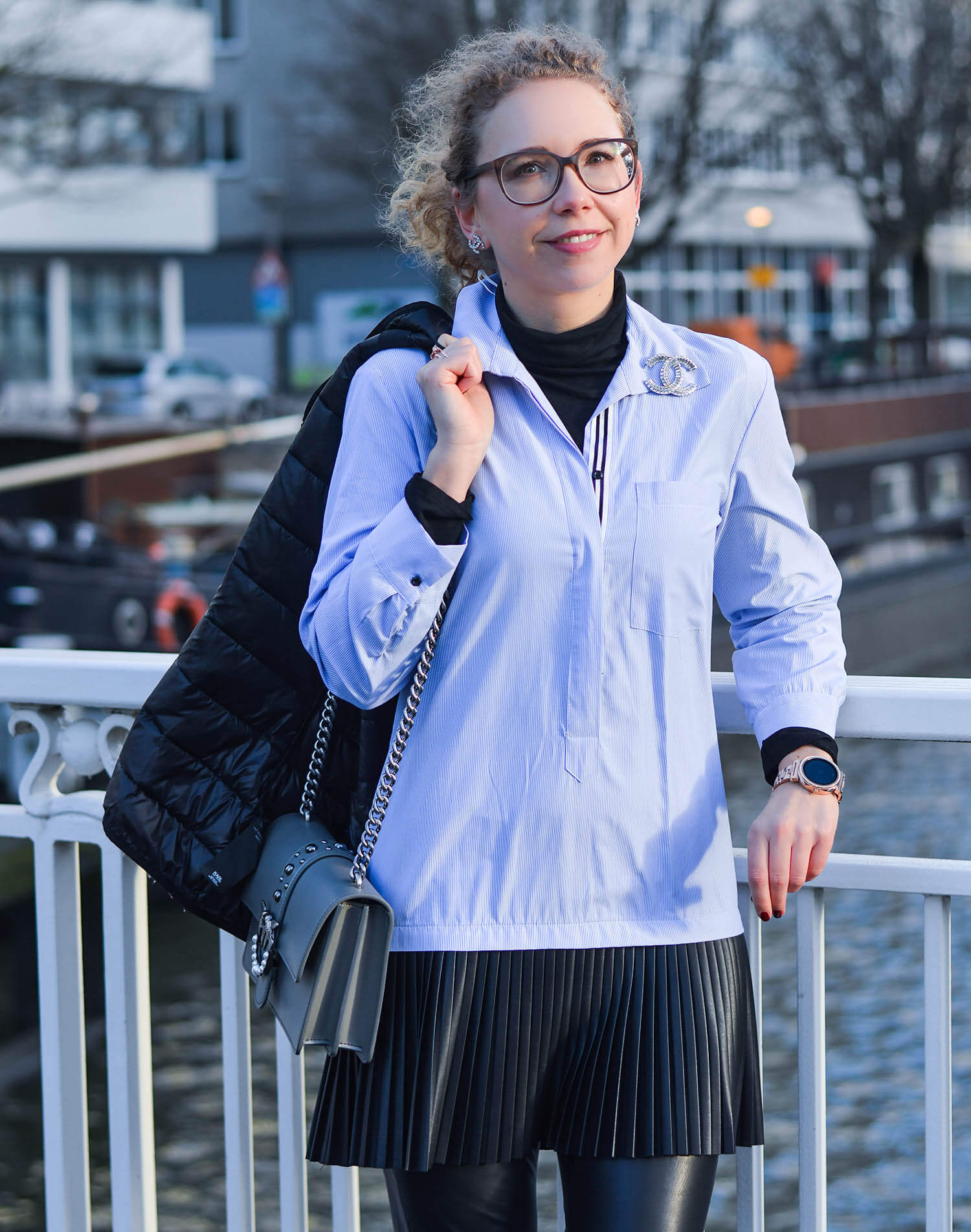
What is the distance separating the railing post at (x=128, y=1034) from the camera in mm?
2418

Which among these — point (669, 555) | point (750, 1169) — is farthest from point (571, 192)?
point (750, 1169)

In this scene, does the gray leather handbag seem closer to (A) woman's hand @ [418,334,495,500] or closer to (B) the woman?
(B) the woman

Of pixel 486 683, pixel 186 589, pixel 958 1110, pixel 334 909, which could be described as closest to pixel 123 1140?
pixel 334 909

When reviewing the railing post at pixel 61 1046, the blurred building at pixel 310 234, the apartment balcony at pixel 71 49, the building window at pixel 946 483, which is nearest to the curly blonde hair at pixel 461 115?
the railing post at pixel 61 1046

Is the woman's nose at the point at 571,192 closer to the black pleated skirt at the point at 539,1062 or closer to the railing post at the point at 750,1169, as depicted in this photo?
the black pleated skirt at the point at 539,1062

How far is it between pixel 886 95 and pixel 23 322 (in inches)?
709

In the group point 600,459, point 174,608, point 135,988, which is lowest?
point 174,608

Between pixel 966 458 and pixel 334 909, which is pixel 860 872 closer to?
pixel 334 909

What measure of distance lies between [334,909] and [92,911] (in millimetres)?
9601

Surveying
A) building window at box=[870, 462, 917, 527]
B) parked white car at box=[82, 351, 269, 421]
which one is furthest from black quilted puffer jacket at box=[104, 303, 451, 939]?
parked white car at box=[82, 351, 269, 421]

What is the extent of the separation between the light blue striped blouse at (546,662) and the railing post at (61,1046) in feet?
2.81

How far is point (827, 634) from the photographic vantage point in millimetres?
1897

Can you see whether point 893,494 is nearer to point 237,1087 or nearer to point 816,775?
point 237,1087

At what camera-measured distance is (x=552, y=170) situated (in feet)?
5.84
